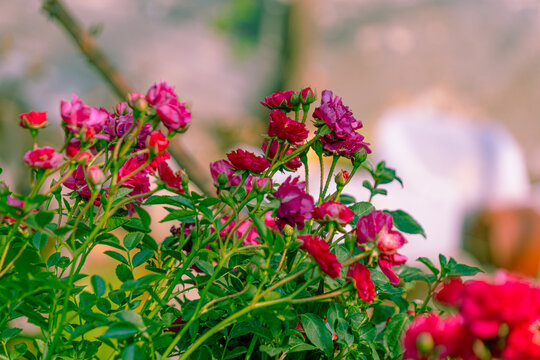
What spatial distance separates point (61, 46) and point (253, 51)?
7.02ft

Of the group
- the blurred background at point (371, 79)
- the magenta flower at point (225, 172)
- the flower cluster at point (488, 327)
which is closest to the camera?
the flower cluster at point (488, 327)

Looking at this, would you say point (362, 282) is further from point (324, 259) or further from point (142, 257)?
point (142, 257)

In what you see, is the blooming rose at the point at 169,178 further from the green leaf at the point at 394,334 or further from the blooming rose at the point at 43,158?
the green leaf at the point at 394,334

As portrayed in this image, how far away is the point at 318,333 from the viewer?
0.43m

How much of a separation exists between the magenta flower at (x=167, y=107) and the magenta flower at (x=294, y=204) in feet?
0.32

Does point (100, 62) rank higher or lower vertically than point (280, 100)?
higher

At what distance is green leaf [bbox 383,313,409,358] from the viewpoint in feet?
1.50

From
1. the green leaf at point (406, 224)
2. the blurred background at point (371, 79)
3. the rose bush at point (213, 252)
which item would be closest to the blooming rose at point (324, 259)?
the rose bush at point (213, 252)

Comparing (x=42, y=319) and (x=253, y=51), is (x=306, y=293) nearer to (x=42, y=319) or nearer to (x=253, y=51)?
(x=42, y=319)

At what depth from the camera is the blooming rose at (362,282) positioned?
40 cm

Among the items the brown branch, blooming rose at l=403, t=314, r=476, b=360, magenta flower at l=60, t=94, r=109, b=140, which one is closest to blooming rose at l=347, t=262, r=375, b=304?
blooming rose at l=403, t=314, r=476, b=360

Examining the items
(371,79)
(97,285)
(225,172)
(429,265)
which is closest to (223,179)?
(225,172)

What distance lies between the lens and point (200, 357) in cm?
45

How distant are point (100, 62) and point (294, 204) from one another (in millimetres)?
784
